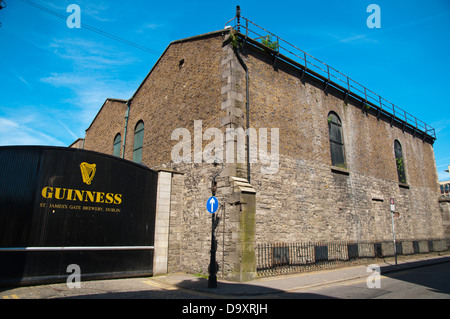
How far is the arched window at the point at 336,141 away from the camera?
15789 millimetres

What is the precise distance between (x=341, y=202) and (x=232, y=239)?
7721 mm

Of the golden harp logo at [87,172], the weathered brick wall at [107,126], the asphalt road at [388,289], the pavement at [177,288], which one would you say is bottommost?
the pavement at [177,288]

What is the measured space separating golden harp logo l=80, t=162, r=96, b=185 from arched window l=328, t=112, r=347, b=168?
38.9 ft

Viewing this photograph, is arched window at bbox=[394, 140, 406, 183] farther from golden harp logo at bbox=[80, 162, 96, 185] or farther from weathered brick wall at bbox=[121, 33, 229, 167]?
golden harp logo at bbox=[80, 162, 96, 185]

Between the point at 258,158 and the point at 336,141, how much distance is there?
6.63m

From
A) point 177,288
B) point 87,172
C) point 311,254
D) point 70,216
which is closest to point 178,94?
point 87,172

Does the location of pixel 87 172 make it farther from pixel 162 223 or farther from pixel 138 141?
pixel 138 141

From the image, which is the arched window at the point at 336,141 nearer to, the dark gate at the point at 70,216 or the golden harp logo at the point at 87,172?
the dark gate at the point at 70,216

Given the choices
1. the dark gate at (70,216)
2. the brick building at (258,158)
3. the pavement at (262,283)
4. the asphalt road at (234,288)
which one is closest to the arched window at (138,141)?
the brick building at (258,158)

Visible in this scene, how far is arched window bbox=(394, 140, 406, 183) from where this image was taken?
68.5 ft

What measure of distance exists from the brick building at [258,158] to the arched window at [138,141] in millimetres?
69

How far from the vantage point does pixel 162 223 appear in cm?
1154

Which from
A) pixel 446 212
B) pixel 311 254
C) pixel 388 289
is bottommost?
pixel 388 289
